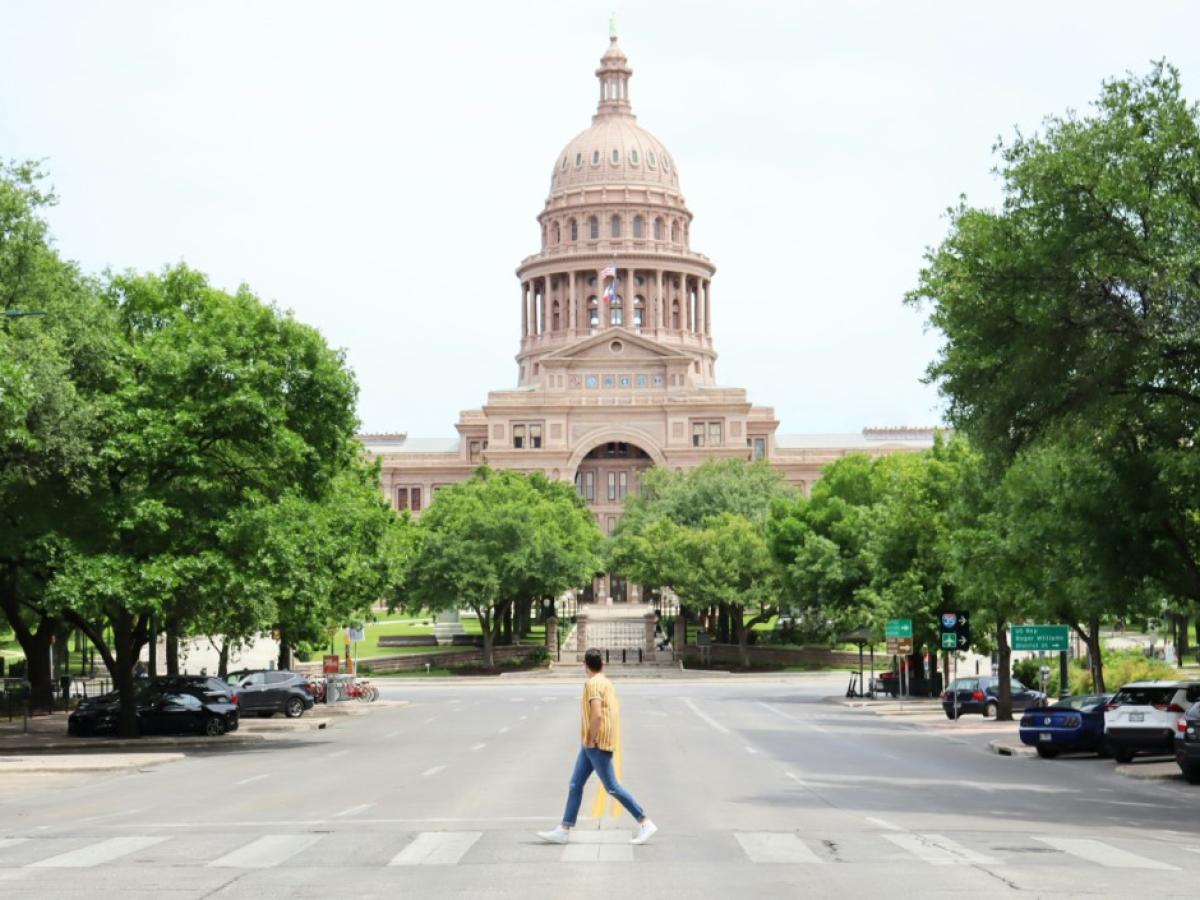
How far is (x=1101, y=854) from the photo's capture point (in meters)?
16.2

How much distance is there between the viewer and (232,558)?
37.0m

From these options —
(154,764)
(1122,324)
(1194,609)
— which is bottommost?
(154,764)

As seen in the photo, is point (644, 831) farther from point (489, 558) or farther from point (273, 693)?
point (489, 558)

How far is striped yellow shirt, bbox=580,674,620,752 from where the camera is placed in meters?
16.6

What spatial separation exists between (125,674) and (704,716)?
1700 cm

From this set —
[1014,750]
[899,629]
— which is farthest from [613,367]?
[1014,750]

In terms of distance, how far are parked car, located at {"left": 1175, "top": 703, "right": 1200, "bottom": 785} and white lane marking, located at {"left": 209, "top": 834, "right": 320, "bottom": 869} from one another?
1520 cm

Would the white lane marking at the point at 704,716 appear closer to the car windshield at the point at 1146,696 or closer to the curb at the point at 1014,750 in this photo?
the curb at the point at 1014,750

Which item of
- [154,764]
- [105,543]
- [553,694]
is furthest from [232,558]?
[553,694]

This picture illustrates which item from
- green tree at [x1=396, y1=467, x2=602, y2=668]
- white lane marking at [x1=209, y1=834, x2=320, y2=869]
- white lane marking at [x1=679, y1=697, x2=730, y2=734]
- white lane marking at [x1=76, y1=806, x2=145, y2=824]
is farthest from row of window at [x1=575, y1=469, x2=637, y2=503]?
white lane marking at [x1=209, y1=834, x2=320, y2=869]

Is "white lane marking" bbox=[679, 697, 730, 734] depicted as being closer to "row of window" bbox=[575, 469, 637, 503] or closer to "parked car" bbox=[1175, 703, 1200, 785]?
"parked car" bbox=[1175, 703, 1200, 785]

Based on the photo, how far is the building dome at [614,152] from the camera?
180 metres

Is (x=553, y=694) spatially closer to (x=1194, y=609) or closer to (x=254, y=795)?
(x=1194, y=609)

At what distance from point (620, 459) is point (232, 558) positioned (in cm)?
12240
